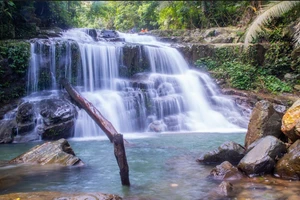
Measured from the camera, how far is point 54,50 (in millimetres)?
13312

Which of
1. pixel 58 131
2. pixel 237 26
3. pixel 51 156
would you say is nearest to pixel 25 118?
pixel 58 131

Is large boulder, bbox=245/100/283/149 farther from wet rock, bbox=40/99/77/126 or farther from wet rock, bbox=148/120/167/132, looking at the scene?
wet rock, bbox=40/99/77/126

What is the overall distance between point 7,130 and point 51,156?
3995 mm

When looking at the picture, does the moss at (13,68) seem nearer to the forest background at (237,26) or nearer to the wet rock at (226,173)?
the forest background at (237,26)

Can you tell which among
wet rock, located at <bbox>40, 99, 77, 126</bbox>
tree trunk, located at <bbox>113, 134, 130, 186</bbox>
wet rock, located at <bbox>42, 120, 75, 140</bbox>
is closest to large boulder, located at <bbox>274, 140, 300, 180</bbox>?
tree trunk, located at <bbox>113, 134, 130, 186</bbox>

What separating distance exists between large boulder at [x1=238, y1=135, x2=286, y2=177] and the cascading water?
6155 mm

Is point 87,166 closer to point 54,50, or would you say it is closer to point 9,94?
point 9,94

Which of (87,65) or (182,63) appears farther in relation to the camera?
(182,63)

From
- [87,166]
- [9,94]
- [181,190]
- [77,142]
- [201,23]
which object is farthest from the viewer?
[201,23]

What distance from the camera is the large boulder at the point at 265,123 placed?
22.8 ft

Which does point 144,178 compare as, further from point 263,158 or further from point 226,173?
point 263,158

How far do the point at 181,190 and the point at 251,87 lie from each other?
36.5 feet

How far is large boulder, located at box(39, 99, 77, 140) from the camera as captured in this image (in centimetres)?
1016

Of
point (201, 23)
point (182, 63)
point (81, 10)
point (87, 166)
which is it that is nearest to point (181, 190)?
point (87, 166)
